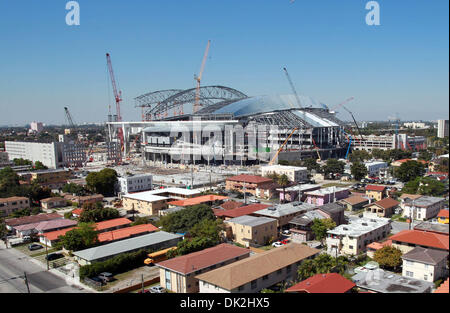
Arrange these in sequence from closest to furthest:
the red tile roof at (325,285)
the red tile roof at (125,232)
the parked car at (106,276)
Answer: the red tile roof at (325,285) < the parked car at (106,276) < the red tile roof at (125,232)

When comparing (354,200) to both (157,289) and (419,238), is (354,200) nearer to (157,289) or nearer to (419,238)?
(419,238)

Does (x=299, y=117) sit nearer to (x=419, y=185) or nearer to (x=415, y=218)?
(x=419, y=185)

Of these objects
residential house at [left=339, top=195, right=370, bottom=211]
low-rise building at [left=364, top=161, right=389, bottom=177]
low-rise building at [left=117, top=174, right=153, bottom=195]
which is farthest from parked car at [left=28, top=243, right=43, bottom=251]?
low-rise building at [left=364, top=161, right=389, bottom=177]

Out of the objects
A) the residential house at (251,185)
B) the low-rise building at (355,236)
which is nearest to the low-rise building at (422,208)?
the low-rise building at (355,236)

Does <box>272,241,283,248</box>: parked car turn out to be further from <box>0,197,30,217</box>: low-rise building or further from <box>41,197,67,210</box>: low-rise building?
<box>0,197,30,217</box>: low-rise building

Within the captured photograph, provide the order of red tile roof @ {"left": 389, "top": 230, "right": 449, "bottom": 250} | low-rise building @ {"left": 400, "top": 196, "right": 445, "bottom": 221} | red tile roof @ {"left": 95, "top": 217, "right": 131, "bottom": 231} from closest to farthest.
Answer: red tile roof @ {"left": 389, "top": 230, "right": 449, "bottom": 250} < low-rise building @ {"left": 400, "top": 196, "right": 445, "bottom": 221} < red tile roof @ {"left": 95, "top": 217, "right": 131, "bottom": 231}

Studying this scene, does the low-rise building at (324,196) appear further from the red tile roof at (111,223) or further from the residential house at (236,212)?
the red tile roof at (111,223)
